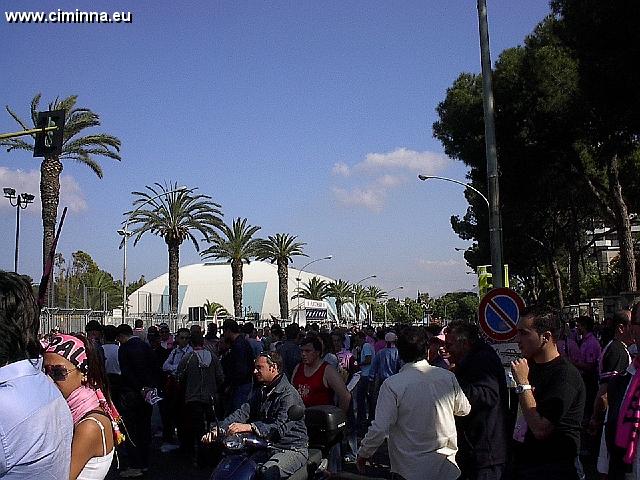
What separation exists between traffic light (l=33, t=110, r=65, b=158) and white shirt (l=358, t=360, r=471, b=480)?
35.2ft

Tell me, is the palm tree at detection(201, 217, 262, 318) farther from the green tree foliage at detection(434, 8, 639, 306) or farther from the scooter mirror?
the scooter mirror

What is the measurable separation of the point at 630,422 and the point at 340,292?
3202 inches

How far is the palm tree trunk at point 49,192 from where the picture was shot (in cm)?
2914

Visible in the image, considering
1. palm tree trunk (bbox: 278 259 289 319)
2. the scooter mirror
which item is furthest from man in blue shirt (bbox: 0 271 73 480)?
palm tree trunk (bbox: 278 259 289 319)

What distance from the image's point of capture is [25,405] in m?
2.23

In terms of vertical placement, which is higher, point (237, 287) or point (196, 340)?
point (237, 287)

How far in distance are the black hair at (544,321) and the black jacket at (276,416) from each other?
76.9 inches

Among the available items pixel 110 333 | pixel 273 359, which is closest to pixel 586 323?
pixel 110 333

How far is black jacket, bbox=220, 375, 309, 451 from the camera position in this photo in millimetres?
5738

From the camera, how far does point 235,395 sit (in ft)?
39.4

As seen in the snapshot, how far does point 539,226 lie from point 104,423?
43309 mm

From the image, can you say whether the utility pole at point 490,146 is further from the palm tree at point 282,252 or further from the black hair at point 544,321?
the palm tree at point 282,252

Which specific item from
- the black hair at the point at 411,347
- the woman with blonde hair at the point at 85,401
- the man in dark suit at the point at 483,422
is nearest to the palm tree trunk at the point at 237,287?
the man in dark suit at the point at 483,422

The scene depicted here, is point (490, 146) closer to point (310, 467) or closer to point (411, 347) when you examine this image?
point (310, 467)
